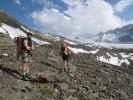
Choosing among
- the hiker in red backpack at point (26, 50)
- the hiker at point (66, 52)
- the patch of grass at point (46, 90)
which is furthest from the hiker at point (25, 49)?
the hiker at point (66, 52)

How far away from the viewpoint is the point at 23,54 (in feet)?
62.4

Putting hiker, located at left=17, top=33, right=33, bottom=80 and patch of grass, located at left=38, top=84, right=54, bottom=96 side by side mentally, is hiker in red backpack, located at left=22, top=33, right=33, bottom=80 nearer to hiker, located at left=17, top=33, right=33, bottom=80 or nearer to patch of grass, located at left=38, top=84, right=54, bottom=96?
hiker, located at left=17, top=33, right=33, bottom=80

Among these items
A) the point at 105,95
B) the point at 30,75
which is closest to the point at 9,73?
the point at 30,75

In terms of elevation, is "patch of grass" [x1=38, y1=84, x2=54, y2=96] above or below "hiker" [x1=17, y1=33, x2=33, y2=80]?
below

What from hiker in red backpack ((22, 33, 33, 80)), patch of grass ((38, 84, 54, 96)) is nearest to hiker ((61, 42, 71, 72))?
hiker in red backpack ((22, 33, 33, 80))

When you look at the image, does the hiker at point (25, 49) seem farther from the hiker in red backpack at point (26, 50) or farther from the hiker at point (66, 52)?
the hiker at point (66, 52)

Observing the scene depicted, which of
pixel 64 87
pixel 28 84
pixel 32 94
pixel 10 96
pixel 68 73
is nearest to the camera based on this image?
pixel 10 96

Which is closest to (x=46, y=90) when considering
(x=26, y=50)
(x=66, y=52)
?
(x=26, y=50)

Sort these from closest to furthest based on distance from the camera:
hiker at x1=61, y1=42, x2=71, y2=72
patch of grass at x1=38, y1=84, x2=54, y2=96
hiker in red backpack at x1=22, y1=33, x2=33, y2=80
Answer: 1. patch of grass at x1=38, y1=84, x2=54, y2=96
2. hiker in red backpack at x1=22, y1=33, x2=33, y2=80
3. hiker at x1=61, y1=42, x2=71, y2=72

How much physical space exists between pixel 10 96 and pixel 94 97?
575 cm

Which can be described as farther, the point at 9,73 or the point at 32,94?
the point at 9,73

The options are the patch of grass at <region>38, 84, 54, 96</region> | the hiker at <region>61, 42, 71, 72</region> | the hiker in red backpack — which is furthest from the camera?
the hiker at <region>61, 42, 71, 72</region>

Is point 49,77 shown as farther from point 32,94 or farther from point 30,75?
point 32,94

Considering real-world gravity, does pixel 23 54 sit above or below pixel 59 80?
above
